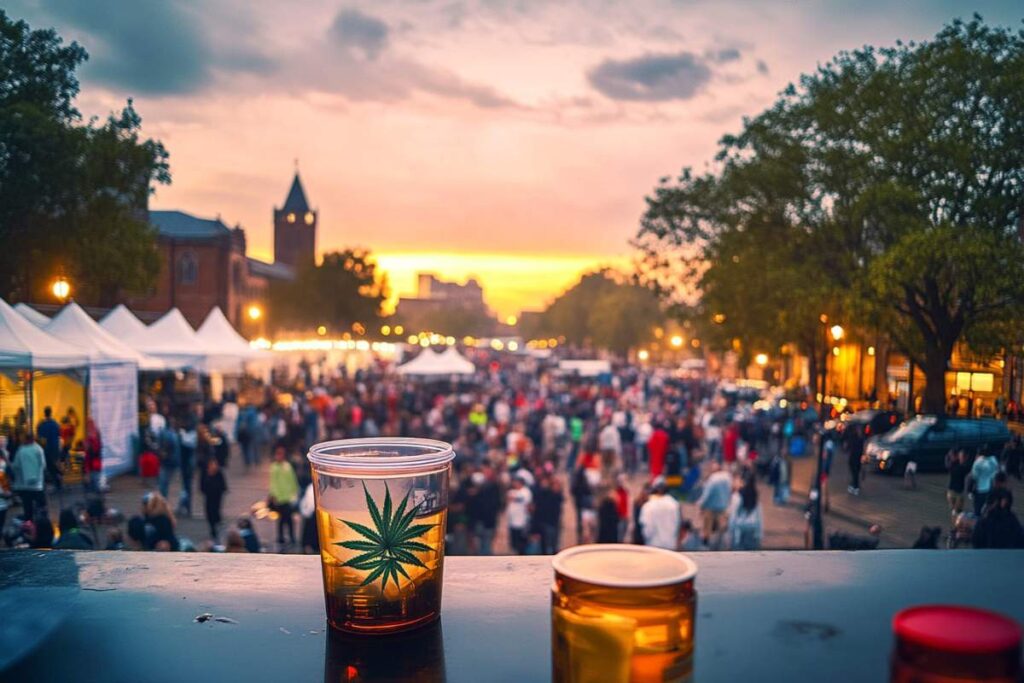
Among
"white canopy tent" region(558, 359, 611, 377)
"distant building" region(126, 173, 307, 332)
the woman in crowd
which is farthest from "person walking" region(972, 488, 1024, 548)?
"white canopy tent" region(558, 359, 611, 377)

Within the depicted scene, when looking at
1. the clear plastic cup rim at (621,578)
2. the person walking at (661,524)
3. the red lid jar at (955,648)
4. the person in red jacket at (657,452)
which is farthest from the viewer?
the person in red jacket at (657,452)

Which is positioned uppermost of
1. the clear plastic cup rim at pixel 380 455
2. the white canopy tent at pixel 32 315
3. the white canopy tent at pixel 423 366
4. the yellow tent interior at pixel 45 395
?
the white canopy tent at pixel 32 315

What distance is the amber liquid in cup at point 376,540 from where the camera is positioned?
141 cm

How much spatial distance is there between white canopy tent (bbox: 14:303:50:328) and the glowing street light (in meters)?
0.14

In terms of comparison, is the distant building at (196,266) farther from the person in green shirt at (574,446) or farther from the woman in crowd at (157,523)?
the person in green shirt at (574,446)

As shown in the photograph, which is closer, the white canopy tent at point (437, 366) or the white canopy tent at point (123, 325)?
the white canopy tent at point (123, 325)

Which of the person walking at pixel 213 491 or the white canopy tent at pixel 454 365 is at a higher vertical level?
the white canopy tent at pixel 454 365

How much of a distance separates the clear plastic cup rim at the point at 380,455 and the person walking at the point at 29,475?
3.39 meters

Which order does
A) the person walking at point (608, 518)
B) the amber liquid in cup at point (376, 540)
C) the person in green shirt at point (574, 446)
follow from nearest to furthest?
1. the amber liquid in cup at point (376, 540)
2. the person walking at point (608, 518)
3. the person in green shirt at point (574, 446)

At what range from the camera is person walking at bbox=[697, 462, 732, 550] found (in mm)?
12820

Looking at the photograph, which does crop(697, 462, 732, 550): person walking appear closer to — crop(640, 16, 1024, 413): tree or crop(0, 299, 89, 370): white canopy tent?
crop(640, 16, 1024, 413): tree

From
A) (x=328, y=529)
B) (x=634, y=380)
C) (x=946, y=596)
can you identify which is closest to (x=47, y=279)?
(x=328, y=529)

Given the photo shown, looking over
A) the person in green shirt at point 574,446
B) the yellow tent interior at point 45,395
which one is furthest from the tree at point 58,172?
the person in green shirt at point 574,446

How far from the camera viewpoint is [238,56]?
357cm
